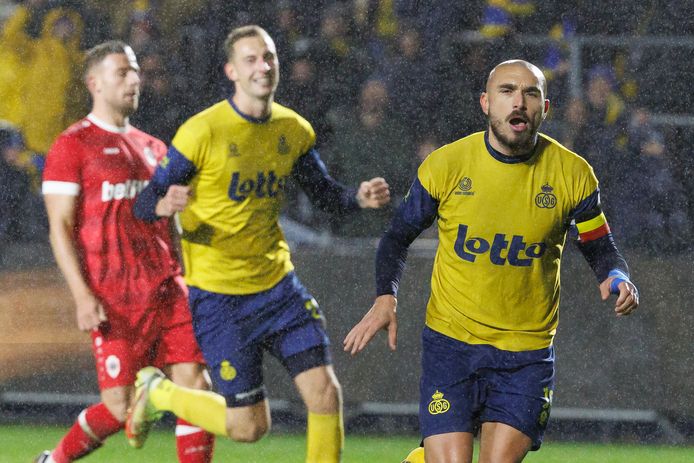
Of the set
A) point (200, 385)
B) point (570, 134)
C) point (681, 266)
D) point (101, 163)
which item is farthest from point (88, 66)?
point (681, 266)

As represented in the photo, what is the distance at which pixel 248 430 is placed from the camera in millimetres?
5449

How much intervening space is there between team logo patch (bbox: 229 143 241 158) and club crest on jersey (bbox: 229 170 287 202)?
0.07 metres

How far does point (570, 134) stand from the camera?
276 inches

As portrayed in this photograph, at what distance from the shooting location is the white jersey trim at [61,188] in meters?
5.57

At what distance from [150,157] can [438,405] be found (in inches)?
74.3

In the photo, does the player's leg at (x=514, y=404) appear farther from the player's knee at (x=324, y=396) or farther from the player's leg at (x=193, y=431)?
the player's leg at (x=193, y=431)

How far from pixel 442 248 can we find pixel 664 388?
8.24ft

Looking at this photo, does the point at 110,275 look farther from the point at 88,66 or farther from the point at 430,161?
the point at 430,161

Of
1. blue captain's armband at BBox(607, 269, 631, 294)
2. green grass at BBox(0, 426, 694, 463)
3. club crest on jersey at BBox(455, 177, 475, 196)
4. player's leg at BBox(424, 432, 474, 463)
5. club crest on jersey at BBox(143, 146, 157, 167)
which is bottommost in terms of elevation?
green grass at BBox(0, 426, 694, 463)

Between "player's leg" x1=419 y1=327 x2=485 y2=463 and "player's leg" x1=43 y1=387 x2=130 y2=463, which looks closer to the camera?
"player's leg" x1=419 y1=327 x2=485 y2=463

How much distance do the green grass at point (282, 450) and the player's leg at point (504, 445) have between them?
77.6 inches

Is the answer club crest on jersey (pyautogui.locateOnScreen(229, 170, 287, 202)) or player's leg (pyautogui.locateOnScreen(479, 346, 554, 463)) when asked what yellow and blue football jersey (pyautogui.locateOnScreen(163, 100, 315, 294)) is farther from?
player's leg (pyautogui.locateOnScreen(479, 346, 554, 463))

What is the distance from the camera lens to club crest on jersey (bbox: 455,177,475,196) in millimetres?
4535

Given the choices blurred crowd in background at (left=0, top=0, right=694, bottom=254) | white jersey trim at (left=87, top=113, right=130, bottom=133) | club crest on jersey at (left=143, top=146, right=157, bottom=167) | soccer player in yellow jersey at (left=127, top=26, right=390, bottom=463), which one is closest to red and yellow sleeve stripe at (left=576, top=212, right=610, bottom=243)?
soccer player in yellow jersey at (left=127, top=26, right=390, bottom=463)
